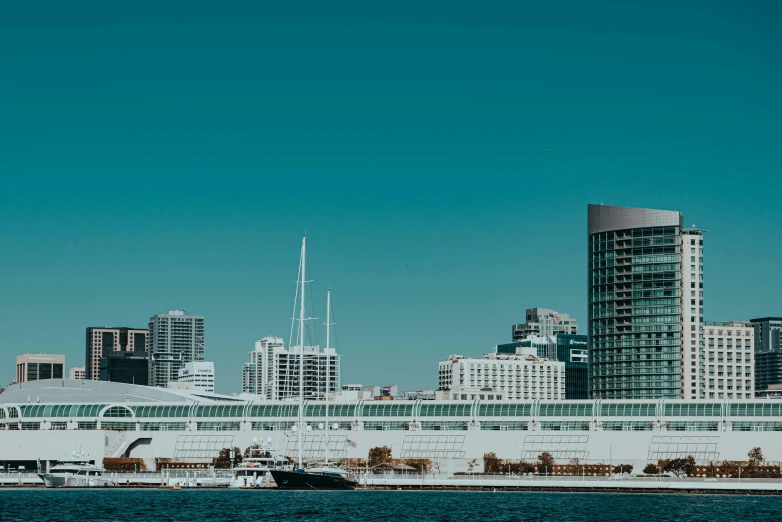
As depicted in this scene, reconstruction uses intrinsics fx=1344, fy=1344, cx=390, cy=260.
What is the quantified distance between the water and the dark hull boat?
323 cm

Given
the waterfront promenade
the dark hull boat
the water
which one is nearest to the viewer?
the water

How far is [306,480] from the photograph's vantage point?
18512 cm

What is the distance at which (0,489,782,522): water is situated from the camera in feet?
456

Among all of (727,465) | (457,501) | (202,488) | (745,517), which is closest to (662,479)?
(727,465)

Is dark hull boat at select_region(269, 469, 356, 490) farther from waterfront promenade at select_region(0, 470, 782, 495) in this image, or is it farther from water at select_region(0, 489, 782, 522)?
waterfront promenade at select_region(0, 470, 782, 495)

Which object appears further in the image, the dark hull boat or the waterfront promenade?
the dark hull boat

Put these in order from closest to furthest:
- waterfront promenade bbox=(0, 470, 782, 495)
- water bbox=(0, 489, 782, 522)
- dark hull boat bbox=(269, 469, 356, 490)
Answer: water bbox=(0, 489, 782, 522) → waterfront promenade bbox=(0, 470, 782, 495) → dark hull boat bbox=(269, 469, 356, 490)

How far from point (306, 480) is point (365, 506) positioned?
105 ft

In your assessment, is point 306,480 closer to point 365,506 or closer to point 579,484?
point 365,506

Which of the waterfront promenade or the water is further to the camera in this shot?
the waterfront promenade

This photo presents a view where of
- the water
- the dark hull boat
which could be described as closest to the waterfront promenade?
the water

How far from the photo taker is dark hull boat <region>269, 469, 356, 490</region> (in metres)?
185

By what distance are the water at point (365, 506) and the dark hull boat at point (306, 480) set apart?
3231mm

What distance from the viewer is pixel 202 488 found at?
199 metres
